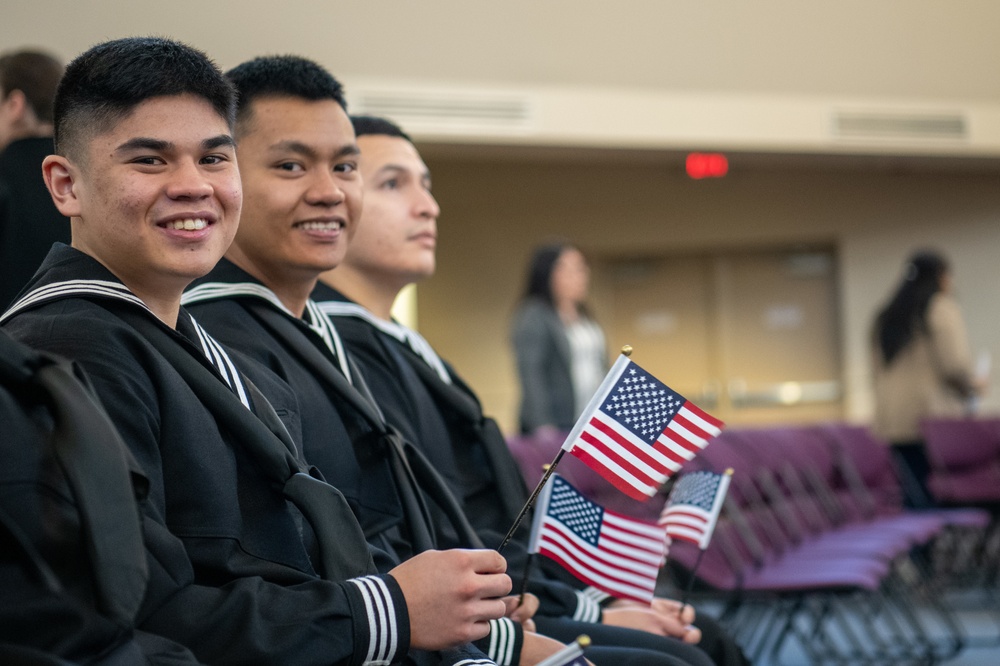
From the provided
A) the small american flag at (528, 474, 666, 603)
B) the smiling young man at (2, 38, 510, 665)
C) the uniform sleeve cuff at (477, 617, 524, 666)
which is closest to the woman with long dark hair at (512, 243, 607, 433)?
the small american flag at (528, 474, 666, 603)

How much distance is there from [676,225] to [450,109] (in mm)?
3437

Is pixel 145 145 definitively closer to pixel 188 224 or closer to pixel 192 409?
pixel 188 224

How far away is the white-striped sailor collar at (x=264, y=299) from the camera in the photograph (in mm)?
2338

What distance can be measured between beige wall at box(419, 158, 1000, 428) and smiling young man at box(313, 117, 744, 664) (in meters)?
7.43

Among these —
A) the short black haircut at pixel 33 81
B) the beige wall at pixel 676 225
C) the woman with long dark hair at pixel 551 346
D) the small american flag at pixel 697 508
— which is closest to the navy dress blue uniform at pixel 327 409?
the small american flag at pixel 697 508

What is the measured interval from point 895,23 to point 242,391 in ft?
26.9

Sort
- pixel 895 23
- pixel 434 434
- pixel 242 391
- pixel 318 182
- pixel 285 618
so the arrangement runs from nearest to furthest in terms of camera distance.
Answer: pixel 285 618 → pixel 242 391 → pixel 318 182 → pixel 434 434 → pixel 895 23

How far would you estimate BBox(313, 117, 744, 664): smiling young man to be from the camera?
2.74 meters

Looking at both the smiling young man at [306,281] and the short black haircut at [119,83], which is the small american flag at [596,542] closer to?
the smiling young man at [306,281]

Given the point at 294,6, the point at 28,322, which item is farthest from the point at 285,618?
the point at 294,6

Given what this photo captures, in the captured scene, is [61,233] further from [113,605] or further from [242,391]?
[113,605]

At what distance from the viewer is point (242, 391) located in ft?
5.99

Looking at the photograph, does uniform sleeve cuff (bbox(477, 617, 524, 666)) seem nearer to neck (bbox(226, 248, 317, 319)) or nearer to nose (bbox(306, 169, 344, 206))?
neck (bbox(226, 248, 317, 319))

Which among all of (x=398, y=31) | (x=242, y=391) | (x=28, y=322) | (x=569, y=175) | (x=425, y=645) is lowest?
(x=425, y=645)
